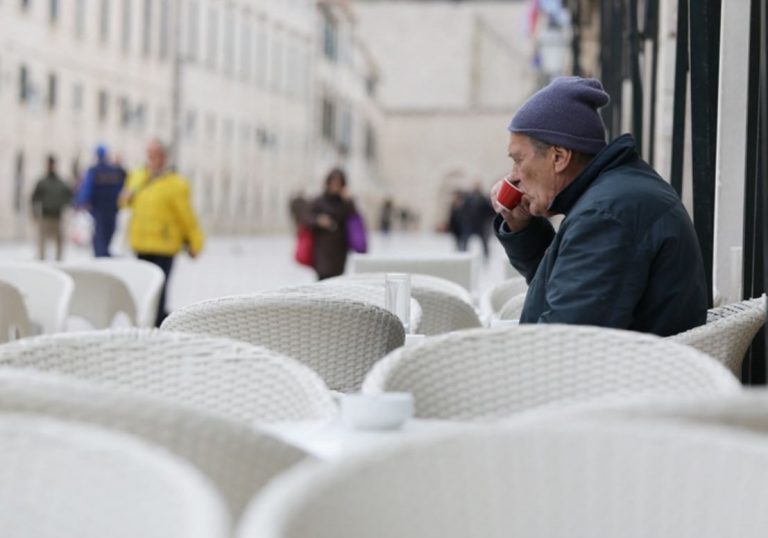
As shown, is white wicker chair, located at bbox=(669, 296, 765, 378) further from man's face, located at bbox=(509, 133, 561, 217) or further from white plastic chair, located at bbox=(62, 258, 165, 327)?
white plastic chair, located at bbox=(62, 258, 165, 327)

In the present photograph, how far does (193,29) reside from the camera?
2039 inches

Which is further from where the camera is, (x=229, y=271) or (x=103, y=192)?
(x=229, y=271)

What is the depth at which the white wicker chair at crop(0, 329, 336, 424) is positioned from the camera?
3660 millimetres

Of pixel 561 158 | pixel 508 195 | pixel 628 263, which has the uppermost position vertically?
pixel 561 158

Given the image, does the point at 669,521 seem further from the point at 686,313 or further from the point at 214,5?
the point at 214,5

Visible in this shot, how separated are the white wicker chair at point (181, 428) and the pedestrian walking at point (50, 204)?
21.8 m

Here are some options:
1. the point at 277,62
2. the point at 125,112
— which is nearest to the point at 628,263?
the point at 125,112

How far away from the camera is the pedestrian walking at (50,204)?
24250 millimetres

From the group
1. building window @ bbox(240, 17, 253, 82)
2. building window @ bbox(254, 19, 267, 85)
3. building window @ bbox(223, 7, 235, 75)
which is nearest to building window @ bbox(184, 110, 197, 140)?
building window @ bbox(223, 7, 235, 75)

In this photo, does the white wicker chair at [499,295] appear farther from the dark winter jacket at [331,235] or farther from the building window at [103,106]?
the building window at [103,106]

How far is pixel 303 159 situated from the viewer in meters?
64.9

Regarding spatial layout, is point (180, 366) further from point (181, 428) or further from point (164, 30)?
point (164, 30)

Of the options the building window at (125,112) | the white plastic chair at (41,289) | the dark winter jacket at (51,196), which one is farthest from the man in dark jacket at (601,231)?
the building window at (125,112)

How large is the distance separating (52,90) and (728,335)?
36687 millimetres
